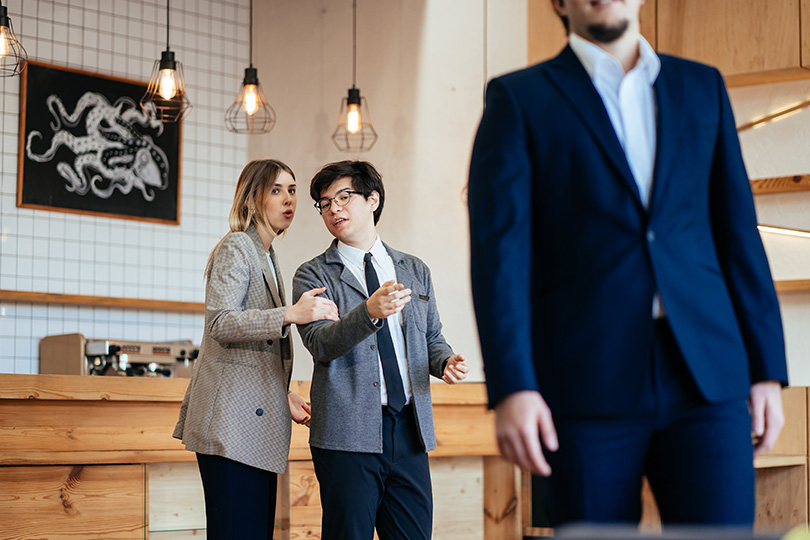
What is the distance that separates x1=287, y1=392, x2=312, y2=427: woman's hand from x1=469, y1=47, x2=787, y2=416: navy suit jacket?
1410 millimetres

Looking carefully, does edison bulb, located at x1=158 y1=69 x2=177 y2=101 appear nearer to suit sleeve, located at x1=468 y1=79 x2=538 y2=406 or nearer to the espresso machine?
the espresso machine

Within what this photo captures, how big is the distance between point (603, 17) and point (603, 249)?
331 mm

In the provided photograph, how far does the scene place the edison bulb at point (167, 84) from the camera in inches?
163

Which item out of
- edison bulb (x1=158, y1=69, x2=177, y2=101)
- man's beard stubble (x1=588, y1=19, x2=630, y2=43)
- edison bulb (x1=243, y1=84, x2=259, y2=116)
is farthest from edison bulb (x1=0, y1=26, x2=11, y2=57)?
man's beard stubble (x1=588, y1=19, x2=630, y2=43)

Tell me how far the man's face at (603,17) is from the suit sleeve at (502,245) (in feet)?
0.46

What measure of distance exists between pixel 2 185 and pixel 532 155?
14.3 ft

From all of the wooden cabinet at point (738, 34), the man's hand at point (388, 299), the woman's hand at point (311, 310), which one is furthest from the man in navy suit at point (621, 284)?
the wooden cabinet at point (738, 34)

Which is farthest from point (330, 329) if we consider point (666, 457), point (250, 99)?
point (250, 99)

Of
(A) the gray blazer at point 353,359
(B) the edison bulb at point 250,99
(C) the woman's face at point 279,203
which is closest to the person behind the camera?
(A) the gray blazer at point 353,359

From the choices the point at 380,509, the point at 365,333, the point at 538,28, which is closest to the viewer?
the point at 365,333

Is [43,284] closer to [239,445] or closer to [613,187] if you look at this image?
[239,445]

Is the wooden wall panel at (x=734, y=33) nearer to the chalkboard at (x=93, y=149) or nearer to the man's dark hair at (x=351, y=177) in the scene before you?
the man's dark hair at (x=351, y=177)

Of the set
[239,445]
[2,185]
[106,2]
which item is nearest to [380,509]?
[239,445]

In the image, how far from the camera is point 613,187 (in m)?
1.30
